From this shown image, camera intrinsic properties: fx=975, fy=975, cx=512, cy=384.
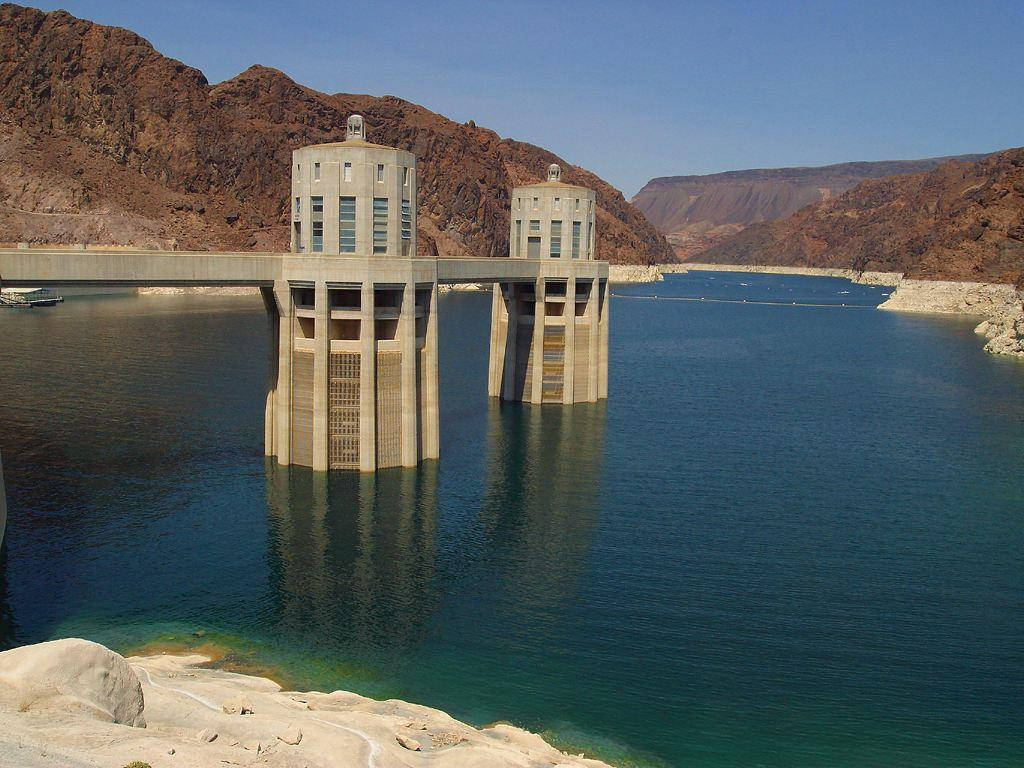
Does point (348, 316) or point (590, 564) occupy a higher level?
point (348, 316)

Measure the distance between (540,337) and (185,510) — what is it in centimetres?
3449

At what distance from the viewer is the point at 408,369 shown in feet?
173

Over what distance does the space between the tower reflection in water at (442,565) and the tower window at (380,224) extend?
12418mm

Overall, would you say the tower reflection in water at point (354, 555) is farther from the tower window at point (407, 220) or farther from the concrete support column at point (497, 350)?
the concrete support column at point (497, 350)

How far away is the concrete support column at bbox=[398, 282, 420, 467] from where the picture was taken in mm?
52562

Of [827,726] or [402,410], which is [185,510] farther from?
[827,726]

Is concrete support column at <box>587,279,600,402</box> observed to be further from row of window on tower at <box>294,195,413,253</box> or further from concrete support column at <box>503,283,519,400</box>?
row of window on tower at <box>294,195,413,253</box>

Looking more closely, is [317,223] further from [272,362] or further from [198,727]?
[198,727]

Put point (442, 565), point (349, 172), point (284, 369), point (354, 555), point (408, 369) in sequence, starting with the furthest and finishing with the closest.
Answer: point (408, 369)
point (284, 369)
point (349, 172)
point (354, 555)
point (442, 565)

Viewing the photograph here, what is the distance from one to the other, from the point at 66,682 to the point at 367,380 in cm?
3147

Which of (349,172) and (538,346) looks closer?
(349,172)

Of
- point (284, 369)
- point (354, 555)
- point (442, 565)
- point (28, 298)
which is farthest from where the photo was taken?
point (28, 298)

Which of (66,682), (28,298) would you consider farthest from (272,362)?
(28,298)

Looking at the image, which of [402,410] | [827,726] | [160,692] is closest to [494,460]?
[402,410]
